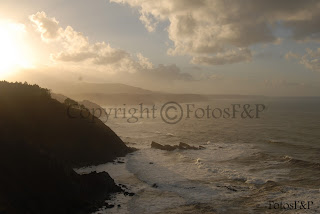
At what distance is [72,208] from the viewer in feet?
75.3

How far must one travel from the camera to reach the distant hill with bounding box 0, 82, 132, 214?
70.8 feet

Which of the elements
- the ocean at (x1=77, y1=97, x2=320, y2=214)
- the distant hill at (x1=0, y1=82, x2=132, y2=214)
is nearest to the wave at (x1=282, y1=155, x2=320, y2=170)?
the ocean at (x1=77, y1=97, x2=320, y2=214)

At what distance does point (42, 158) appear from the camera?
24.3 metres

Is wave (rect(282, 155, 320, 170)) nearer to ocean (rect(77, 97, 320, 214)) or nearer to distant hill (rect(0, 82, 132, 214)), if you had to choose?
ocean (rect(77, 97, 320, 214))

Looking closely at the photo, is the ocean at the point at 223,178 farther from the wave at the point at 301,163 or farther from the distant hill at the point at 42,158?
the distant hill at the point at 42,158

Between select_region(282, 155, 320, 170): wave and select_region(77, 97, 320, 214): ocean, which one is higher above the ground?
select_region(282, 155, 320, 170): wave

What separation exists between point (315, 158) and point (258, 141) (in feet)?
57.4

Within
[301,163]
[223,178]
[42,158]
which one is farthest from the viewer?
[301,163]

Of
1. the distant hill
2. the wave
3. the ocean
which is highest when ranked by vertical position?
the distant hill

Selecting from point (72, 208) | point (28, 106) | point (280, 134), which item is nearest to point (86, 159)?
point (28, 106)

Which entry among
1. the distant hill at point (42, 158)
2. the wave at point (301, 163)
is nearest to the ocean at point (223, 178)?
the wave at point (301, 163)

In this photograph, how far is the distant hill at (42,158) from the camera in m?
21.6

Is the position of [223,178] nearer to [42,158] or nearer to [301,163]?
[301,163]

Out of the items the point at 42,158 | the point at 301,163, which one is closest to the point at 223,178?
the point at 301,163
